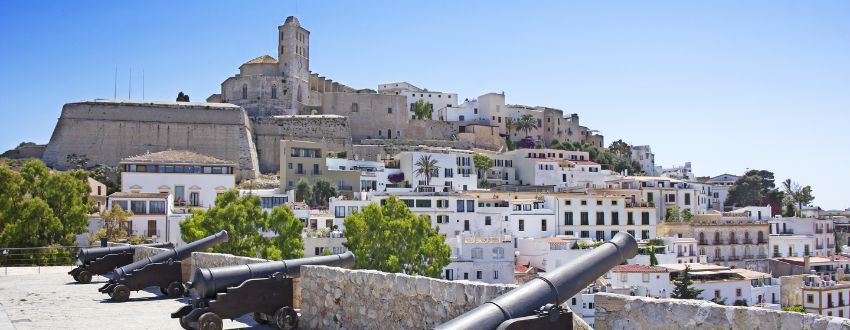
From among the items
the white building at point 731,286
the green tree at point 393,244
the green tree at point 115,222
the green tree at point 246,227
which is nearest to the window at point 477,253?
the green tree at point 393,244

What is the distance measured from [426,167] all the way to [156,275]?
48.7 meters

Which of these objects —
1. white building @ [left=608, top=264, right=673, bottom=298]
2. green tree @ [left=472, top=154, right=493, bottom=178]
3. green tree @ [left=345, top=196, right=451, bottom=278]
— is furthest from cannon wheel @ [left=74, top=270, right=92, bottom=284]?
green tree @ [left=472, top=154, right=493, bottom=178]

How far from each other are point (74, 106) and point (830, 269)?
54.3 meters

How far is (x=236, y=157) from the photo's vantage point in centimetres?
6575

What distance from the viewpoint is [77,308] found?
966 centimetres

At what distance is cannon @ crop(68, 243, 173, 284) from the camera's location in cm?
1280

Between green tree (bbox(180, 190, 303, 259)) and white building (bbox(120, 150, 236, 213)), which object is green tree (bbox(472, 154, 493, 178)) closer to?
white building (bbox(120, 150, 236, 213))

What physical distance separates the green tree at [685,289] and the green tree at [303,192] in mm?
23618

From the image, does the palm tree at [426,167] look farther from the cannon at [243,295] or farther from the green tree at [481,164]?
the cannon at [243,295]

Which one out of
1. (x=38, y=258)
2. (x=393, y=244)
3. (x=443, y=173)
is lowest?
(x=393, y=244)

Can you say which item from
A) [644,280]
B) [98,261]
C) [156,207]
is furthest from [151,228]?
[98,261]

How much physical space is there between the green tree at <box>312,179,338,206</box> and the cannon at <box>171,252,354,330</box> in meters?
44.6

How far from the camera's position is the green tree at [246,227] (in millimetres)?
27688

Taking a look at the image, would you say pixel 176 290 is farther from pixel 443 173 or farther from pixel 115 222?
pixel 443 173
